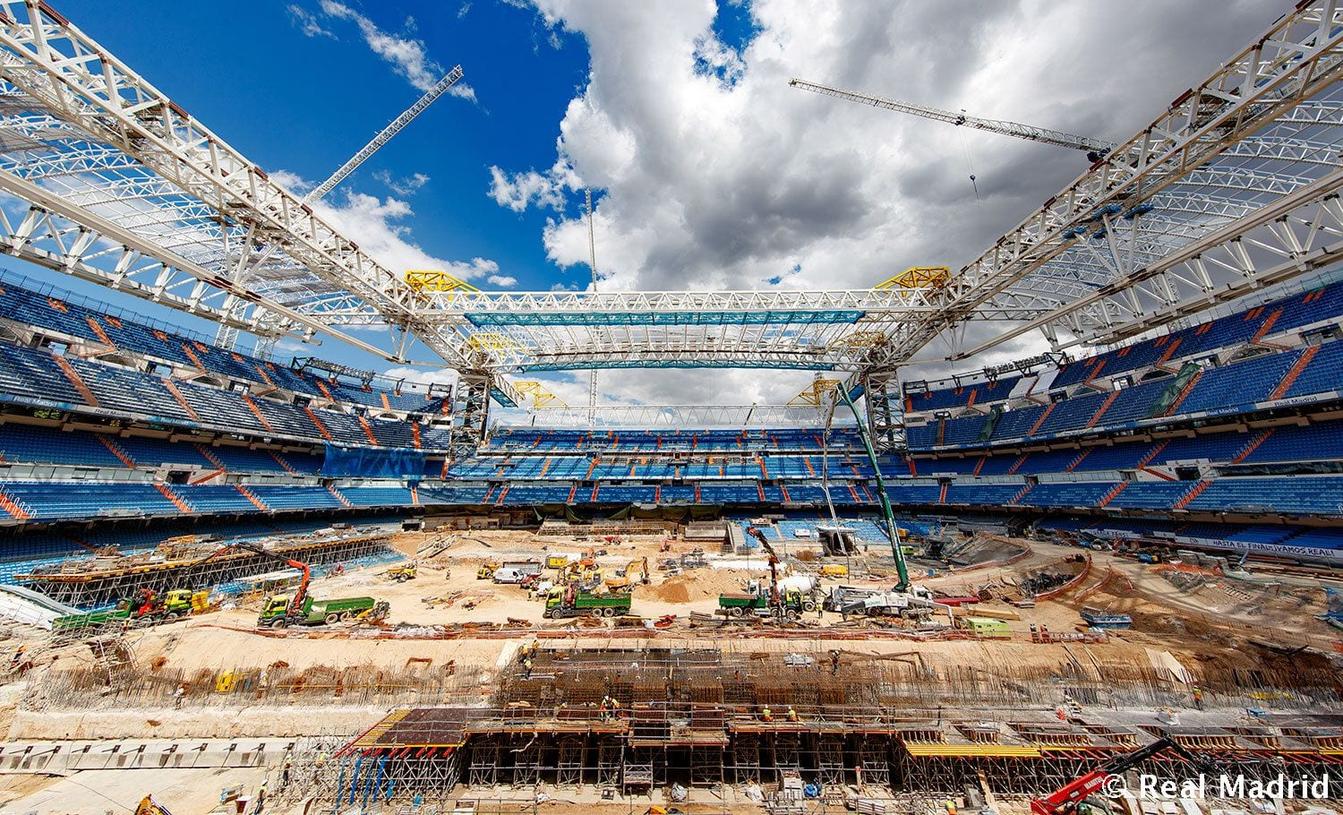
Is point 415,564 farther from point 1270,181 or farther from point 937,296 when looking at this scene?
point 1270,181

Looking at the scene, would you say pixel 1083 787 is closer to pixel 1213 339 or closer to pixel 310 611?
pixel 310 611

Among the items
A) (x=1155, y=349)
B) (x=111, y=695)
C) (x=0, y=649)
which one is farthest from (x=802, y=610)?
(x=1155, y=349)

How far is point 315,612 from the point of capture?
56.7ft

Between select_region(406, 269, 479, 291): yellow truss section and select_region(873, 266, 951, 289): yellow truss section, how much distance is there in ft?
93.0

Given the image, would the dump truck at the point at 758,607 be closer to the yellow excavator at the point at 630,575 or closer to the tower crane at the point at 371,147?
the yellow excavator at the point at 630,575

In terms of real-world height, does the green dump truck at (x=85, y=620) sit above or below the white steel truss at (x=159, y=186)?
below

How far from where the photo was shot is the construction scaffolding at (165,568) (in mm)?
17750

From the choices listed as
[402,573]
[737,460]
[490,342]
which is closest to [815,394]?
[737,460]

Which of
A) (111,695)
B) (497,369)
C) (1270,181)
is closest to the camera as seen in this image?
(111,695)

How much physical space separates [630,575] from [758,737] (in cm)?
1485

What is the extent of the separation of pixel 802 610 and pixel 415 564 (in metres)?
22.8

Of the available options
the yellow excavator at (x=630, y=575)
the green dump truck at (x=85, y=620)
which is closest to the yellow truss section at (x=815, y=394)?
the yellow excavator at (x=630, y=575)

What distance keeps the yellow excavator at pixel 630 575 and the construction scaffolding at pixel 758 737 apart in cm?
989

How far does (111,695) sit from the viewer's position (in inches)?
501
